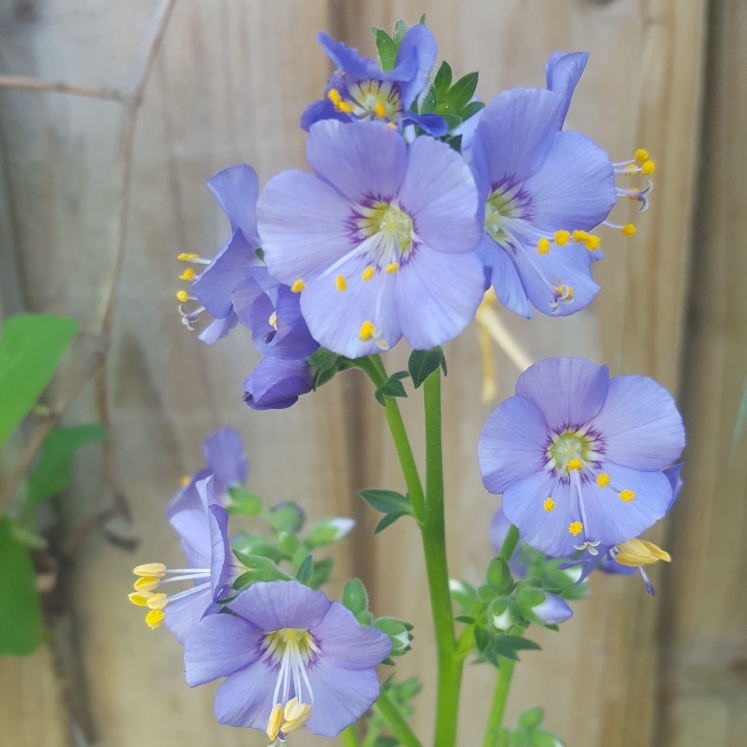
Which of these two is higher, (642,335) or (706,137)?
(706,137)

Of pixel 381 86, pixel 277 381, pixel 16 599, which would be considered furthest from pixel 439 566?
pixel 16 599

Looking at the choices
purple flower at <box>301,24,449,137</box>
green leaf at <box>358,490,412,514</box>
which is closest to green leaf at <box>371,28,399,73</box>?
purple flower at <box>301,24,449,137</box>

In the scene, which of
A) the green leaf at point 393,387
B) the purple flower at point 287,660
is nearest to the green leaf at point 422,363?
the green leaf at point 393,387

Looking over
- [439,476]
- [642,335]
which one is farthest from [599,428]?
[642,335]

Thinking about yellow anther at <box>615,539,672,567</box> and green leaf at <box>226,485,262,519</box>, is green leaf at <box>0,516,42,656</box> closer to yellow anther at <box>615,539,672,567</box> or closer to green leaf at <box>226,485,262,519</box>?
green leaf at <box>226,485,262,519</box>

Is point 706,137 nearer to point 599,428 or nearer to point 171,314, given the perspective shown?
point 599,428

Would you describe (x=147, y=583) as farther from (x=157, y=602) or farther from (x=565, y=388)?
(x=565, y=388)
